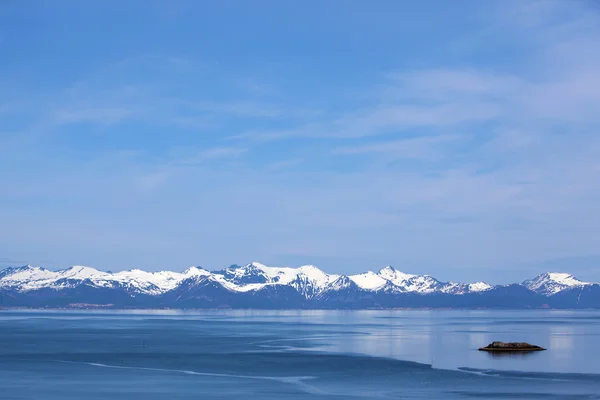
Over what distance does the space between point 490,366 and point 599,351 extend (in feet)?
112

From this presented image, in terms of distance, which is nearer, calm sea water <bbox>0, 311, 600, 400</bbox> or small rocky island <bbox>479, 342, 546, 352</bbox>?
calm sea water <bbox>0, 311, 600, 400</bbox>

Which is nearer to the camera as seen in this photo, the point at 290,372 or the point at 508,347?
the point at 290,372

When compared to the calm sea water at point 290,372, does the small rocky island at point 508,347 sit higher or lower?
higher

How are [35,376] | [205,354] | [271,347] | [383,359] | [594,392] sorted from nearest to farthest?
[594,392]
[35,376]
[383,359]
[205,354]
[271,347]

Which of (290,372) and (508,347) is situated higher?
(508,347)

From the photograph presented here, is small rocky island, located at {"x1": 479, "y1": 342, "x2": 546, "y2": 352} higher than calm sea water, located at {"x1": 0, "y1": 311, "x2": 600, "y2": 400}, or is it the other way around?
→ small rocky island, located at {"x1": 479, "y1": 342, "x2": 546, "y2": 352}

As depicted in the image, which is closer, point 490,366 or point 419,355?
point 490,366

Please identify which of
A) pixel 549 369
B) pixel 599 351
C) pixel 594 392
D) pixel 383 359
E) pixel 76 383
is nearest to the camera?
pixel 594 392

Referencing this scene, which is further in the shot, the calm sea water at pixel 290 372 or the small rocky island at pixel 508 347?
the small rocky island at pixel 508 347

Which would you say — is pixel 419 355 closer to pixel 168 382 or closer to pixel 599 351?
pixel 599 351

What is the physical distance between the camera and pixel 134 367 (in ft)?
296

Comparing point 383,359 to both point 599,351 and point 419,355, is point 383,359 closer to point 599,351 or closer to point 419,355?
point 419,355

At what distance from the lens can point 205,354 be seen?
110250mm

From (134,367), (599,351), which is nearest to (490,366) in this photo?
(599,351)
